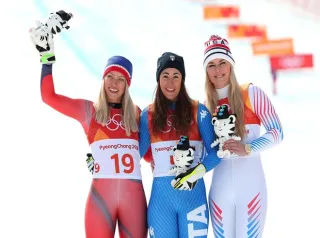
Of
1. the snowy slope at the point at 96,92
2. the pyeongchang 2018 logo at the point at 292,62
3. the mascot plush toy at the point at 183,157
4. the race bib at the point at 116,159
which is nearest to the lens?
the mascot plush toy at the point at 183,157

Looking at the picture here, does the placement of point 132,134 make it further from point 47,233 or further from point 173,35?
point 173,35

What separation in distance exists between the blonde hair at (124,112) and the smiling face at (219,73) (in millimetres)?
681

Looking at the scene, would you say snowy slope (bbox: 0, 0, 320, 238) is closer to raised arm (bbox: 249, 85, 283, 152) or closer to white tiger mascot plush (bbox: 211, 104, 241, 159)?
raised arm (bbox: 249, 85, 283, 152)

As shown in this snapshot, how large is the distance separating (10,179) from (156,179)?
4.32 meters

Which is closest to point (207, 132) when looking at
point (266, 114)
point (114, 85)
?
point (266, 114)

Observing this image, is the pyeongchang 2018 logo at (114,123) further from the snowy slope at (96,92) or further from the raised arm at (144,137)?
the snowy slope at (96,92)

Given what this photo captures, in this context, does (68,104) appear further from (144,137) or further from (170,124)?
(170,124)

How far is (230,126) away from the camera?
3746 millimetres

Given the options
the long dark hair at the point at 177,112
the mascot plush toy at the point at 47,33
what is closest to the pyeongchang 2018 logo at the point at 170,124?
the long dark hair at the point at 177,112

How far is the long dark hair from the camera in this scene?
398 cm

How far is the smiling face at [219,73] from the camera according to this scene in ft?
13.4

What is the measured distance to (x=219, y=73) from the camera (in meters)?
4.09

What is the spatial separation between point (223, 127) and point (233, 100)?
0.34 metres

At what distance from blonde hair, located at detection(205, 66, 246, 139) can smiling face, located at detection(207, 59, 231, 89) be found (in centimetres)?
4
